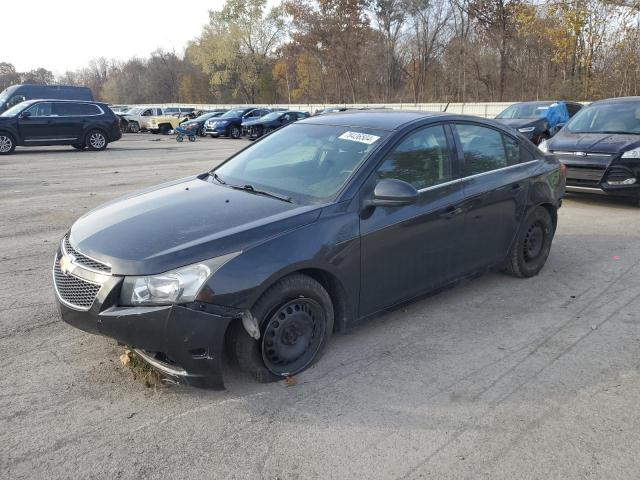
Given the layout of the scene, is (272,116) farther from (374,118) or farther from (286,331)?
(286,331)

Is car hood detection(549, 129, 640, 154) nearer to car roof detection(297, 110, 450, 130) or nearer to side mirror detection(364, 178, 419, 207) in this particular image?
car roof detection(297, 110, 450, 130)

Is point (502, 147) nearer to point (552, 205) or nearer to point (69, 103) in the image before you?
point (552, 205)

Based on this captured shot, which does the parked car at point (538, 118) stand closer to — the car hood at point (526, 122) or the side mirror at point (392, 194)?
the car hood at point (526, 122)

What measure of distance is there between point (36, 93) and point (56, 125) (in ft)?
23.1

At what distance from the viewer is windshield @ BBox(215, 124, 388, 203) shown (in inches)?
154

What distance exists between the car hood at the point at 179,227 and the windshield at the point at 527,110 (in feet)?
47.7

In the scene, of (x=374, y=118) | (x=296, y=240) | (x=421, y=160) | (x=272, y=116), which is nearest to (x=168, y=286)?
(x=296, y=240)

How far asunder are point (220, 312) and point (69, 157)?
16.5 metres

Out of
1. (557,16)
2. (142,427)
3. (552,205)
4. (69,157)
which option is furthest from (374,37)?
(142,427)

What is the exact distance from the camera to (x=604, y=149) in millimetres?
8594

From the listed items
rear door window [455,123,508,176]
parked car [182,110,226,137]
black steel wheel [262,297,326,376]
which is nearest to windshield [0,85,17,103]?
parked car [182,110,226,137]

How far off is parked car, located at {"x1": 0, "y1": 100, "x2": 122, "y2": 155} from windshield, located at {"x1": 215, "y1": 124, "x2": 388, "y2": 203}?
16.4 m

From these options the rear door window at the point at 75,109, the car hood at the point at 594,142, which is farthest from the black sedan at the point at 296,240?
the rear door window at the point at 75,109

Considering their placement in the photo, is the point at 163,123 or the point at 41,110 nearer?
the point at 41,110
